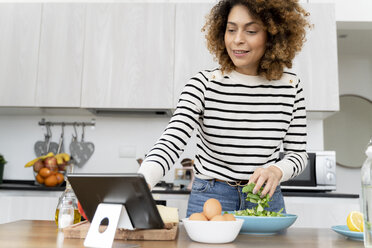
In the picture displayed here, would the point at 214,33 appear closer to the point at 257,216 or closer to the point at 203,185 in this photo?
the point at 203,185

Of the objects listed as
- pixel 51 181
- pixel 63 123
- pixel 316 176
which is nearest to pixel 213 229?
pixel 316 176

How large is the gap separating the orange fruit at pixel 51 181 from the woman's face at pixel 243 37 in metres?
1.77

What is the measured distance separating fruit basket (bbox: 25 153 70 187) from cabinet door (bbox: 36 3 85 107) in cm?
39

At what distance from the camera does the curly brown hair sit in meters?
1.25

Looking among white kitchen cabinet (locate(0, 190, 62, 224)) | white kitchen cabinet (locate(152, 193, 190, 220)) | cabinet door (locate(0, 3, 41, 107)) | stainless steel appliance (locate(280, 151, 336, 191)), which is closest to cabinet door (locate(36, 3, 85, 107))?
cabinet door (locate(0, 3, 41, 107))

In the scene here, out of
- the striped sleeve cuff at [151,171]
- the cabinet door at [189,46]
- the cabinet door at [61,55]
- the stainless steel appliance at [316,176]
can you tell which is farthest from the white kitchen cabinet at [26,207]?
the striped sleeve cuff at [151,171]

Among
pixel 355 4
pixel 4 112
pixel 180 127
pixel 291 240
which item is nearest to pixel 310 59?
pixel 355 4

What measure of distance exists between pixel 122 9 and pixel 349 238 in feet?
7.75

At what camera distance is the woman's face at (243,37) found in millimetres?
1233

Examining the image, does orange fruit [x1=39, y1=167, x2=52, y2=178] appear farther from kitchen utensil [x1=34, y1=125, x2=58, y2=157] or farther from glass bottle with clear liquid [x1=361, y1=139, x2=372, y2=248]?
glass bottle with clear liquid [x1=361, y1=139, x2=372, y2=248]

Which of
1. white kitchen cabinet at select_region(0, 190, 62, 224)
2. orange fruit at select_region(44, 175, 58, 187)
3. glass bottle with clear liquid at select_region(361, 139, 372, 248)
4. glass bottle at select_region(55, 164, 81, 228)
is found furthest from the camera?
orange fruit at select_region(44, 175, 58, 187)

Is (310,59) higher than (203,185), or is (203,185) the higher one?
(310,59)

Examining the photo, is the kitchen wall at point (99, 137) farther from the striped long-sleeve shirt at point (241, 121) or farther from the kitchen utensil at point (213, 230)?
the kitchen utensil at point (213, 230)

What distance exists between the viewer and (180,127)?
3.61 ft
